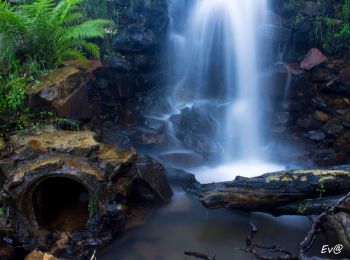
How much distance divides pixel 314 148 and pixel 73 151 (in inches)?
216

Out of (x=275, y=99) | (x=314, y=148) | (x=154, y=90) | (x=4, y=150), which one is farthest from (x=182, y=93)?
(x=4, y=150)

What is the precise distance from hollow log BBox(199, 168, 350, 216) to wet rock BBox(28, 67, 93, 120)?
2544 mm

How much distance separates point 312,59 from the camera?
8.38 meters

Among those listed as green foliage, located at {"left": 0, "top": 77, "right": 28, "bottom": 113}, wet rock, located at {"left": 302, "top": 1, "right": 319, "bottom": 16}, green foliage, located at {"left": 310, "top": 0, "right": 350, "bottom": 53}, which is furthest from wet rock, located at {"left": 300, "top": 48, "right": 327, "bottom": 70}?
green foliage, located at {"left": 0, "top": 77, "right": 28, "bottom": 113}

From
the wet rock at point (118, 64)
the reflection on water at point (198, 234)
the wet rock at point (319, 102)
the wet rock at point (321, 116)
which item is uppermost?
the wet rock at point (118, 64)

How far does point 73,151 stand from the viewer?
440 cm

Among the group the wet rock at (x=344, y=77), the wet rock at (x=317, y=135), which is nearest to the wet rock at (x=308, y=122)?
the wet rock at (x=317, y=135)

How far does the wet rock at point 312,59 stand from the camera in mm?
8305

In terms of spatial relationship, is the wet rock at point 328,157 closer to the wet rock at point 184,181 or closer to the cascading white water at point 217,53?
the cascading white water at point 217,53

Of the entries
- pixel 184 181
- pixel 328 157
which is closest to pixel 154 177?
pixel 184 181

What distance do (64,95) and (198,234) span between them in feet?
9.85

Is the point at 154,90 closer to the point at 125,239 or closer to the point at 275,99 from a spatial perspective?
the point at 275,99

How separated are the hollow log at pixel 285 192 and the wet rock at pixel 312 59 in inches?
174

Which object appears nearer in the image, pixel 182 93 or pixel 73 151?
pixel 73 151
